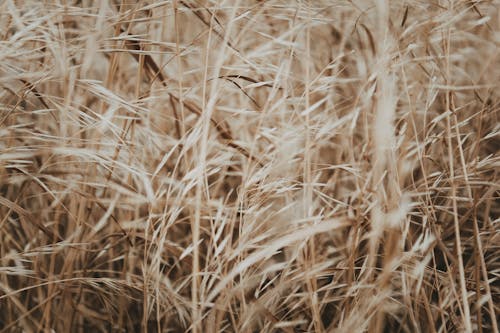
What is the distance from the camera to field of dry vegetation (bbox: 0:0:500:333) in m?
0.56

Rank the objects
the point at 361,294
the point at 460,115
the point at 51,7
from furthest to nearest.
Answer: the point at 460,115
the point at 51,7
the point at 361,294

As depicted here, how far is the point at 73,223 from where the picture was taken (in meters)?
0.71

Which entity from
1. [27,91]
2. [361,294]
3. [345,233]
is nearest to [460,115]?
[345,233]

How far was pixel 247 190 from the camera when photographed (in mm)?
596

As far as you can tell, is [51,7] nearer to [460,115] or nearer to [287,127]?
[287,127]

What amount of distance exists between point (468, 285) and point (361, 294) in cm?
17

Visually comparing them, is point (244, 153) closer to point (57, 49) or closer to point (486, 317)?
point (57, 49)

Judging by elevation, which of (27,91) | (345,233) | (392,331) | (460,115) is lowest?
(392,331)

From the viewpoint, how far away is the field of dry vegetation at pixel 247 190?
1.84ft

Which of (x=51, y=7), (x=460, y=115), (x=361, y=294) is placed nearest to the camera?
(x=361, y=294)

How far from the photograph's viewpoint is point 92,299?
746mm

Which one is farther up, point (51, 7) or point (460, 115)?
point (51, 7)

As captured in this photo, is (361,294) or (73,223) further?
(73,223)

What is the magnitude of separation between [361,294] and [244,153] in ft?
0.79
